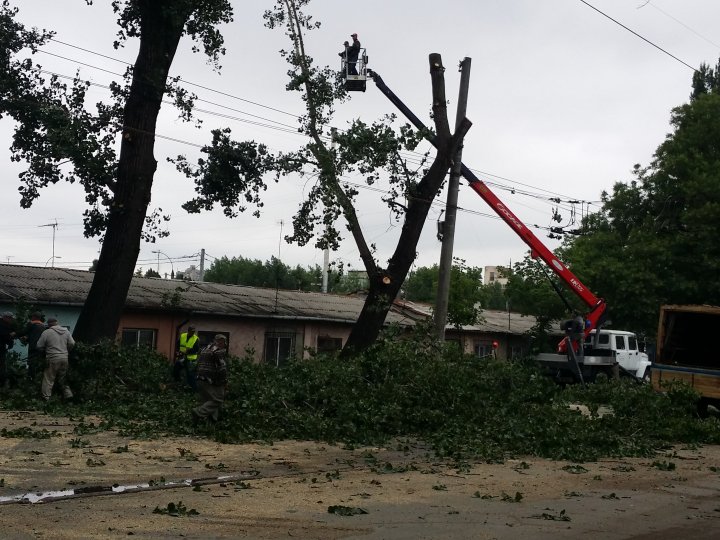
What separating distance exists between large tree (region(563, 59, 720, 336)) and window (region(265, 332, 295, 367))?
13464mm

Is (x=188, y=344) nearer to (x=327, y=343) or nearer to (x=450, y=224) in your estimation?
(x=450, y=224)

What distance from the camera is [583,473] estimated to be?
38.1ft

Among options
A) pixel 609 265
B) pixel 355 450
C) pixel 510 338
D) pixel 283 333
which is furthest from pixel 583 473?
pixel 510 338

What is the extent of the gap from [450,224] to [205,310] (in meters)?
9.08

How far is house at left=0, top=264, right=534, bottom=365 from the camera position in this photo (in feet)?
76.4

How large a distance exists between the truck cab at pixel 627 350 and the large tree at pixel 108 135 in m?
18.6

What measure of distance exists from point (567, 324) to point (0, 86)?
59.1 ft

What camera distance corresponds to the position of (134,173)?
20.1 metres

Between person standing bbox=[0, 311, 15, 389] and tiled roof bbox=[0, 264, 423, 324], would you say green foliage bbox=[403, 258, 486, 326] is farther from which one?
person standing bbox=[0, 311, 15, 389]

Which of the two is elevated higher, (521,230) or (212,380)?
(521,230)

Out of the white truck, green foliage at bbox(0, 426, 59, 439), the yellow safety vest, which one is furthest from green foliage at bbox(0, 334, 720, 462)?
the white truck

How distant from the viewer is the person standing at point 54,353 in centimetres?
1650

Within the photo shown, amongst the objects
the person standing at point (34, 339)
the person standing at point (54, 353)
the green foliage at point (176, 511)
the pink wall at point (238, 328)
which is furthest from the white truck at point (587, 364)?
the green foliage at point (176, 511)

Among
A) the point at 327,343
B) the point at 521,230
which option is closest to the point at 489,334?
the point at 327,343
